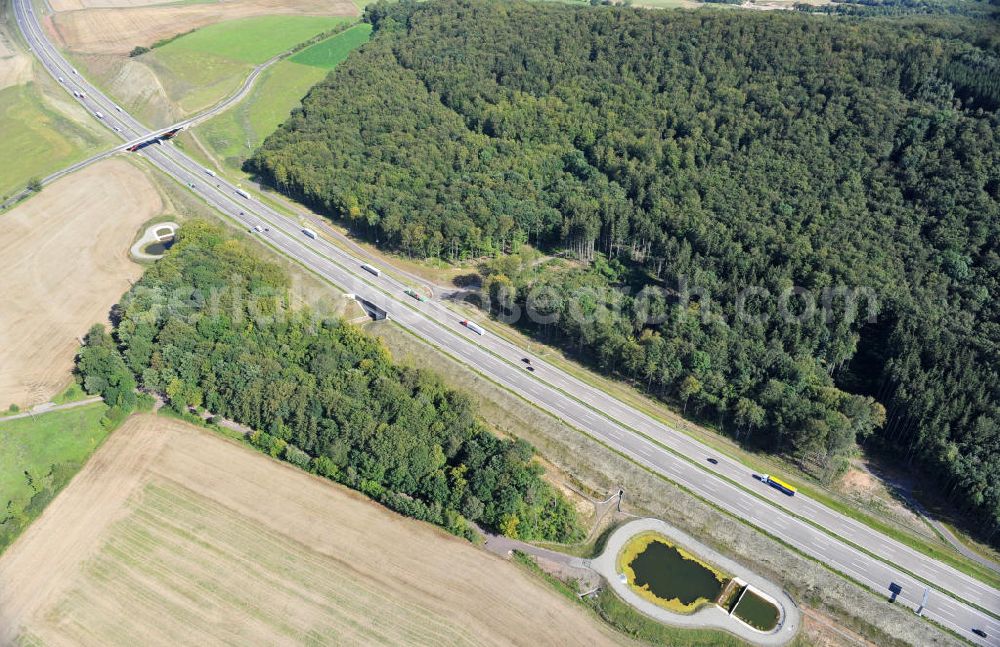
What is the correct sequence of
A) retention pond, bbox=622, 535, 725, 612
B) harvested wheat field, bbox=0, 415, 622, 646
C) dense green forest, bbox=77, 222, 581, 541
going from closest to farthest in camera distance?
harvested wheat field, bbox=0, 415, 622, 646 → retention pond, bbox=622, 535, 725, 612 → dense green forest, bbox=77, 222, 581, 541

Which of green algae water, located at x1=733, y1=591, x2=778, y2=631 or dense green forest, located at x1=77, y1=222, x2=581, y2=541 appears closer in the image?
green algae water, located at x1=733, y1=591, x2=778, y2=631

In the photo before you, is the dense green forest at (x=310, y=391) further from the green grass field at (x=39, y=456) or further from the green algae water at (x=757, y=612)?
the green algae water at (x=757, y=612)

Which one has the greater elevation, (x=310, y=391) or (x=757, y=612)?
(x=310, y=391)

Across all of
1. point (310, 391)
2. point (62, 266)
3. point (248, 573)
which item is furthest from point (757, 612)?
point (62, 266)

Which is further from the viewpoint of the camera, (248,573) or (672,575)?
(672,575)

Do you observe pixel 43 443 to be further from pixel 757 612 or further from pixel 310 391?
pixel 757 612

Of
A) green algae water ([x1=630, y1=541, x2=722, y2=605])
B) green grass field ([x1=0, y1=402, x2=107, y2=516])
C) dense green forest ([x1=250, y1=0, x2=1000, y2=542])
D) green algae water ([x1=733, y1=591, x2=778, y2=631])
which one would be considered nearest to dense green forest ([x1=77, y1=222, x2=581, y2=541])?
green grass field ([x1=0, y1=402, x2=107, y2=516])

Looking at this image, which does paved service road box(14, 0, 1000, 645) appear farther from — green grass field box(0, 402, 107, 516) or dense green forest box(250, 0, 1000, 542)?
green grass field box(0, 402, 107, 516)
